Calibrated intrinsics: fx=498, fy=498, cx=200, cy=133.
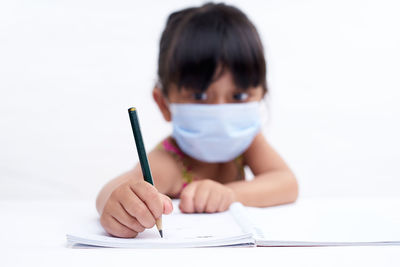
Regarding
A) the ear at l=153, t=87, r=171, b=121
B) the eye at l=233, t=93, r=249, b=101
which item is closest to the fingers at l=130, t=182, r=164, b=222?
the eye at l=233, t=93, r=249, b=101

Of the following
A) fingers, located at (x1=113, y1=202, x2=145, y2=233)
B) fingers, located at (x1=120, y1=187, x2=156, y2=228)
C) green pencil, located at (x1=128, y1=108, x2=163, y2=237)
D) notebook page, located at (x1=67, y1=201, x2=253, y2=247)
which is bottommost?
notebook page, located at (x1=67, y1=201, x2=253, y2=247)

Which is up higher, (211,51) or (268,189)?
(211,51)

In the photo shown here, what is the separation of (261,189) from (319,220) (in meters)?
0.33

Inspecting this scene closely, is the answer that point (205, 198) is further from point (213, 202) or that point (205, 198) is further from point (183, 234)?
point (183, 234)

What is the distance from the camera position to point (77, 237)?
0.68m

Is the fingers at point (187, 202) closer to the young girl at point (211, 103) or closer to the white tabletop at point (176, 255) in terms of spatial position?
the young girl at point (211, 103)

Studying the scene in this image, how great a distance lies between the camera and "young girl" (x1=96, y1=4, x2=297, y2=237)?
1.21m

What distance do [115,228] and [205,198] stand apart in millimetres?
291

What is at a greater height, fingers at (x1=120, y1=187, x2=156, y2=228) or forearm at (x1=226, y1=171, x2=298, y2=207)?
fingers at (x1=120, y1=187, x2=156, y2=228)

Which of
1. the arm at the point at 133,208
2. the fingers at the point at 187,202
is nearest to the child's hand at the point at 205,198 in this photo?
the fingers at the point at 187,202

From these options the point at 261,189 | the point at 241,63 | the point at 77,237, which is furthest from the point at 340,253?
the point at 241,63

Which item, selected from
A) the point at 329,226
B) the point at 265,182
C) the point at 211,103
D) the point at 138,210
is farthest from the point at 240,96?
the point at 138,210

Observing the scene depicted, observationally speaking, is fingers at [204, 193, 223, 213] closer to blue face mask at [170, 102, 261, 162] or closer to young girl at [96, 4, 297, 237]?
young girl at [96, 4, 297, 237]

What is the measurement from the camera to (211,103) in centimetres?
123
